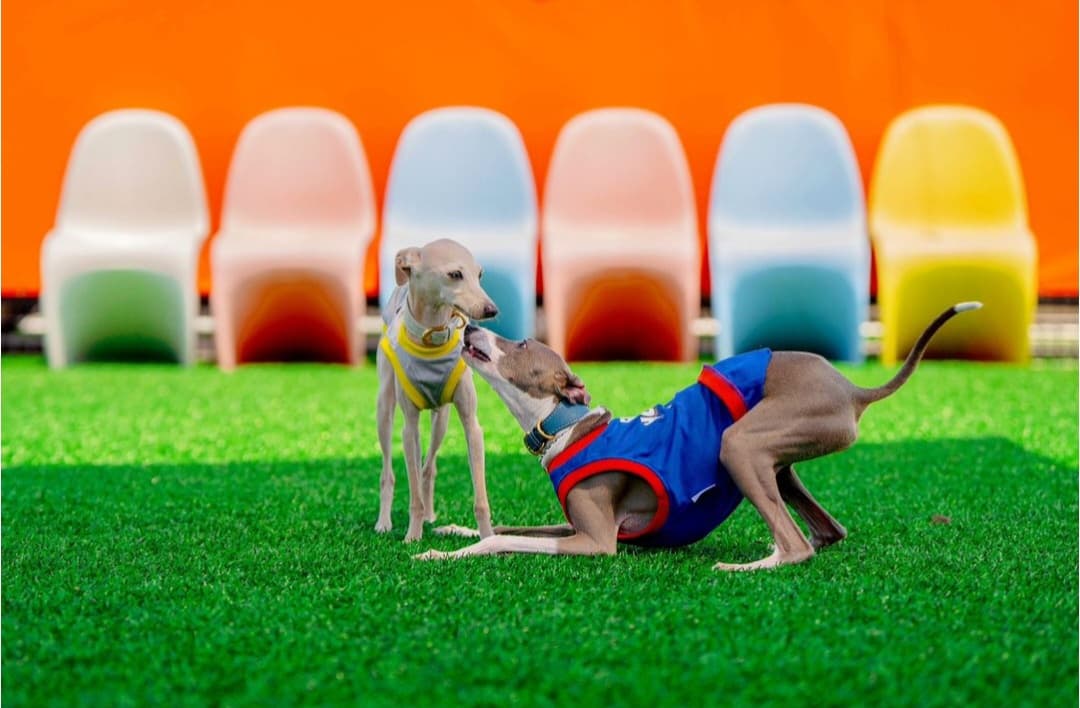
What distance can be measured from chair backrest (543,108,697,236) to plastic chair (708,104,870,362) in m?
0.44

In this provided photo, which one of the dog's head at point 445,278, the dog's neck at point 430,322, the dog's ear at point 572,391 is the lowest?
the dog's ear at point 572,391

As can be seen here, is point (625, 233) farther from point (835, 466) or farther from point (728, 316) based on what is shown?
point (835, 466)

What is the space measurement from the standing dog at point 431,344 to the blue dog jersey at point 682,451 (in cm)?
48

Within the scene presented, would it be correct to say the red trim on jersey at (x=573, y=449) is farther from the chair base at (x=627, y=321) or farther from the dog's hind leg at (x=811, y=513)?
the chair base at (x=627, y=321)

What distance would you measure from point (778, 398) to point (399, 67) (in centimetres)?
855

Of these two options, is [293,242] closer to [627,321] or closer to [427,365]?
[627,321]

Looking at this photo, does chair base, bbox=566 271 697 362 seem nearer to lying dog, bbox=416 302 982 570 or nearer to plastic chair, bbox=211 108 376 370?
plastic chair, bbox=211 108 376 370

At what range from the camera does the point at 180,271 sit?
9664 millimetres

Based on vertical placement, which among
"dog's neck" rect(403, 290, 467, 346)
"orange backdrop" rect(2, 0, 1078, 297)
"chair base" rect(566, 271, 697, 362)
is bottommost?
"chair base" rect(566, 271, 697, 362)

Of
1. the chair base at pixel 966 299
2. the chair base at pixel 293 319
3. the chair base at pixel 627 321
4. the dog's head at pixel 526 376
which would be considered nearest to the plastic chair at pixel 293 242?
the chair base at pixel 293 319

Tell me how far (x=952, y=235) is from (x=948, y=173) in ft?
1.87

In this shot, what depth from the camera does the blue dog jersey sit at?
12.2ft

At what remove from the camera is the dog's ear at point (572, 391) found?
12.6 ft

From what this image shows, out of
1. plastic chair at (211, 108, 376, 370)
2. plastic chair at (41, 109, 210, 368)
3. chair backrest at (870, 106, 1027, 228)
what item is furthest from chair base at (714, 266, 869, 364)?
plastic chair at (41, 109, 210, 368)
